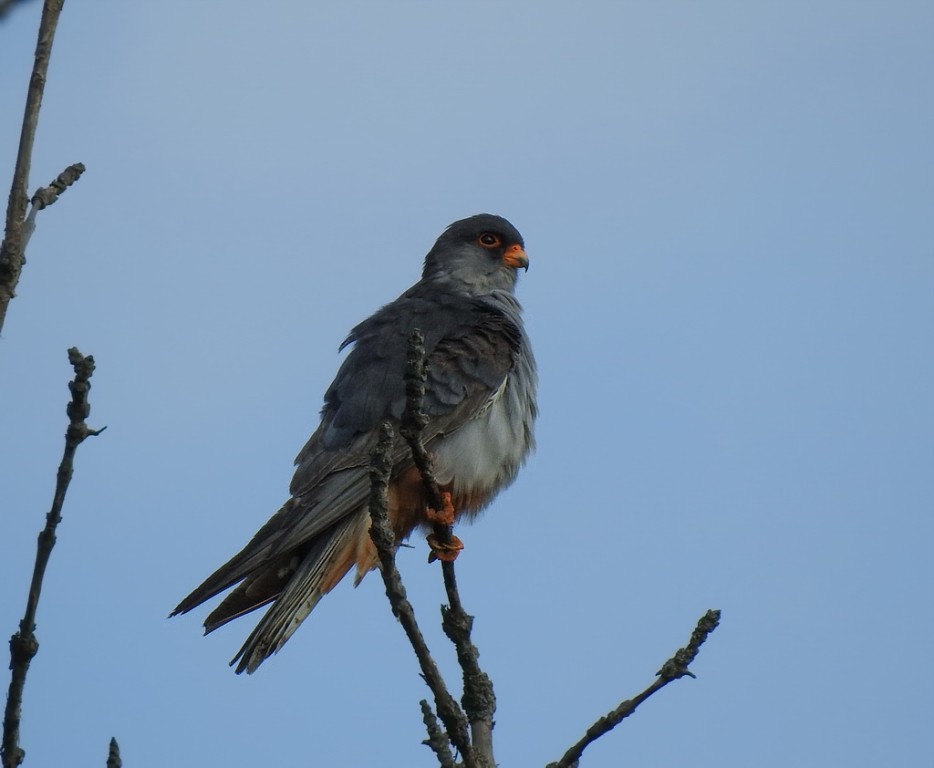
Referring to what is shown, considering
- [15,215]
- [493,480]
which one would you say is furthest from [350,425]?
[15,215]

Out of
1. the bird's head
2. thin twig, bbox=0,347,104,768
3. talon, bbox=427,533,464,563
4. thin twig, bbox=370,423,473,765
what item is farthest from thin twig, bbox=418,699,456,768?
the bird's head

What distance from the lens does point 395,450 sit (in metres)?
5.28

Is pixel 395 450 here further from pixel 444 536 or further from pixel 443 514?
pixel 443 514

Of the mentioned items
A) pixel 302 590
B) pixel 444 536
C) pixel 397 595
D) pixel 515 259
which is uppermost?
pixel 515 259

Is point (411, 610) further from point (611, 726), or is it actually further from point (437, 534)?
point (437, 534)

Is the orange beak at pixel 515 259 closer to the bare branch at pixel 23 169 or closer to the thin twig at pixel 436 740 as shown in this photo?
the thin twig at pixel 436 740

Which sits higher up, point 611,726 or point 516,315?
point 516,315

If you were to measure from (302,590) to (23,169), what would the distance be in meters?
3.06

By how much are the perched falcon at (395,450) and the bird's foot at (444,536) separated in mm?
246

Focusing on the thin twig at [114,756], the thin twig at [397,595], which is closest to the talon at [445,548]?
the thin twig at [397,595]

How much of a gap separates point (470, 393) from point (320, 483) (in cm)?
83

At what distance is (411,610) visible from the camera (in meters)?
3.07

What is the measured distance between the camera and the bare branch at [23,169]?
2133 millimetres

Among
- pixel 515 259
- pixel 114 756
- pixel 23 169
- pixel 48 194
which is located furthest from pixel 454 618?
pixel 515 259
